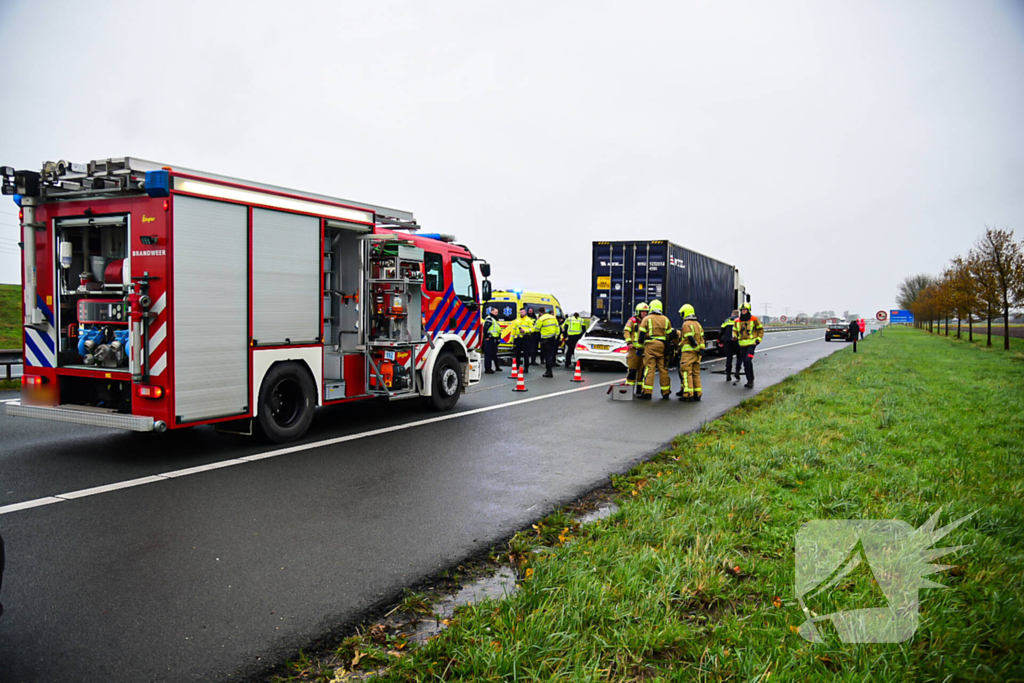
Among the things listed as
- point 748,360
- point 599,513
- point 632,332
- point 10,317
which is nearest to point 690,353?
point 632,332

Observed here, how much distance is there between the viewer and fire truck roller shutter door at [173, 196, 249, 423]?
22.7 ft

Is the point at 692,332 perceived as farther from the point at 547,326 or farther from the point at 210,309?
the point at 210,309

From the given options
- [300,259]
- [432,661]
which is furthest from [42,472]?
[432,661]

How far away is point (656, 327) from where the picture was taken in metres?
13.3

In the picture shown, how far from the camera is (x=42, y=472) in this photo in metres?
6.46

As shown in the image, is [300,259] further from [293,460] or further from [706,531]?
[706,531]

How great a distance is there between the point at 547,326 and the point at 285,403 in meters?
10.5

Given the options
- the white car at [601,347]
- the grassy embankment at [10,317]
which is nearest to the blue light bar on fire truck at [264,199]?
the white car at [601,347]

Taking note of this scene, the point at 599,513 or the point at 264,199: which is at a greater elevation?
the point at 264,199

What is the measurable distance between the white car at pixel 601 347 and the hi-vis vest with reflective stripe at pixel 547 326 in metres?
1.02

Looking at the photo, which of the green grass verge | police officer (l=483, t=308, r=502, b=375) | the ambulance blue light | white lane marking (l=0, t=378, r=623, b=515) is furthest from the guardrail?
the green grass verge

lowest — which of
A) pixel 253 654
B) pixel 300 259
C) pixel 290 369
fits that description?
pixel 253 654

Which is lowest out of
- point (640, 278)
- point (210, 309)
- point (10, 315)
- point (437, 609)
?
point (437, 609)

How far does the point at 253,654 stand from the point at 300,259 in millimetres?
5814
